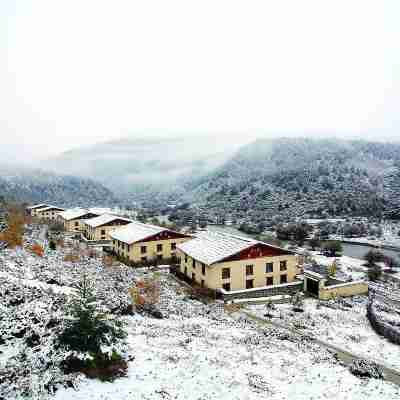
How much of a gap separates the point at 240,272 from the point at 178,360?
2535 centimetres

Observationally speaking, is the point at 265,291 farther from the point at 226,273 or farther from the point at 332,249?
the point at 332,249

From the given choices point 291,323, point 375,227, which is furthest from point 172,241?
point 375,227

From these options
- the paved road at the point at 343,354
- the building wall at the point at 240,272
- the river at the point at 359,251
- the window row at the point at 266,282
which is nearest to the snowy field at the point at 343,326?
the paved road at the point at 343,354

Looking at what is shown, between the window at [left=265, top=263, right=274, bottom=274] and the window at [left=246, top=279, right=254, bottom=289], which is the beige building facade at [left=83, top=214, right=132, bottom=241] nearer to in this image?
the window at [left=246, top=279, right=254, bottom=289]

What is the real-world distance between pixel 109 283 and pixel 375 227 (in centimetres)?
15659

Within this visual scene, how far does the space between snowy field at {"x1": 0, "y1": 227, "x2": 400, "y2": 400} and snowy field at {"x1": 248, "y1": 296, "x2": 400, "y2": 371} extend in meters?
0.87

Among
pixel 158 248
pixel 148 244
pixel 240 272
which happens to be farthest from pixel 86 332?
pixel 158 248

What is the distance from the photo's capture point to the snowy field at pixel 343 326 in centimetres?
2576

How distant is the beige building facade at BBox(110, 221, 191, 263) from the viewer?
55.9m

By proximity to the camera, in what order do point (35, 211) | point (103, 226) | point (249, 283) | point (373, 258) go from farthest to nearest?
1. point (35, 211)
2. point (373, 258)
3. point (103, 226)
4. point (249, 283)

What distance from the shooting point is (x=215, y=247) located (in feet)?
149

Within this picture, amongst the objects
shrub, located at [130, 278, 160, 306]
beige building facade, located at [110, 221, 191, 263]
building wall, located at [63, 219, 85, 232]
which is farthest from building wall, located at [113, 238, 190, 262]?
building wall, located at [63, 219, 85, 232]

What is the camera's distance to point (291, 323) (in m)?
30.5

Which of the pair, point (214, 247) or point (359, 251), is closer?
point (214, 247)
